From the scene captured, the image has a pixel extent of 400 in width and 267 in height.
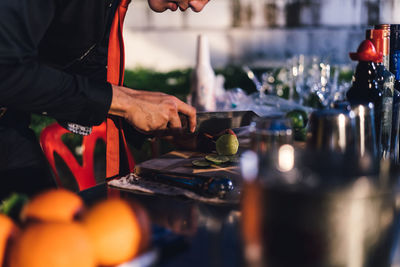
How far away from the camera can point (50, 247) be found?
567 mm

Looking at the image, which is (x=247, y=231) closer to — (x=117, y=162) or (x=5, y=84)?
(x=5, y=84)

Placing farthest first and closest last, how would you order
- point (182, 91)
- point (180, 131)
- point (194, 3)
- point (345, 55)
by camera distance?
point (345, 55) < point (182, 91) < point (194, 3) < point (180, 131)

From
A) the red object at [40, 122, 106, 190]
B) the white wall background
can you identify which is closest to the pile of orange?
the red object at [40, 122, 106, 190]

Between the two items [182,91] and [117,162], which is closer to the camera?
[117,162]

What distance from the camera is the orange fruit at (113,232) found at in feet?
2.03

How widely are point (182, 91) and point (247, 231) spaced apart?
110 inches

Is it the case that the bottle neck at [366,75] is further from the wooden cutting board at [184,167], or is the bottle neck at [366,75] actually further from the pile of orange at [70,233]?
the pile of orange at [70,233]

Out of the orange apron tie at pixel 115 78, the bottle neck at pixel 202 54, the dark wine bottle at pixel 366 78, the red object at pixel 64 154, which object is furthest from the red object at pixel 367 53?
the bottle neck at pixel 202 54

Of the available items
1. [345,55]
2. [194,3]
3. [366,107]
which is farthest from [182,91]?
[366,107]

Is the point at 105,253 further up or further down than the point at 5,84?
further down

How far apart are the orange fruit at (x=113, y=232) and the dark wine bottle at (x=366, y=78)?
745 millimetres

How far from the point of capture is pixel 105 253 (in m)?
0.62

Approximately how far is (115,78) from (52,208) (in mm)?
975

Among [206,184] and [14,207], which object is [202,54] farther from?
[14,207]
